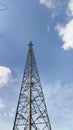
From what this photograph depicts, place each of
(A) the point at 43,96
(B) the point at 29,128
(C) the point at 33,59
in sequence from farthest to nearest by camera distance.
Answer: (C) the point at 33,59
(A) the point at 43,96
(B) the point at 29,128

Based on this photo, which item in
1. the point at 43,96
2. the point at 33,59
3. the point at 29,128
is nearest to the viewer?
the point at 29,128

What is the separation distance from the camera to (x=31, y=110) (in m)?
58.0

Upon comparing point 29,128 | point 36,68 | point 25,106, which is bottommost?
point 29,128

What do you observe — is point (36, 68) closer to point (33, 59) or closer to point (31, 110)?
point (33, 59)

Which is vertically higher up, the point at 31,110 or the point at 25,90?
the point at 25,90

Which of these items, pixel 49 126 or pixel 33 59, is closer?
pixel 49 126

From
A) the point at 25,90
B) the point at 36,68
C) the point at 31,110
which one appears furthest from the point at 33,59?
the point at 31,110

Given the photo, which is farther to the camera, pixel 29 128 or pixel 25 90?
pixel 25 90

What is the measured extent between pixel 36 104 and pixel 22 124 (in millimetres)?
4108

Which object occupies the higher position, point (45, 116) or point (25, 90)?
point (25, 90)

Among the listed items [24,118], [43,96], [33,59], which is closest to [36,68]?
[33,59]

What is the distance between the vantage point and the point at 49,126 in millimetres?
57531

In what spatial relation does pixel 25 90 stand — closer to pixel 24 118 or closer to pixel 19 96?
pixel 19 96

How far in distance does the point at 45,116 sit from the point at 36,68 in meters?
9.75
